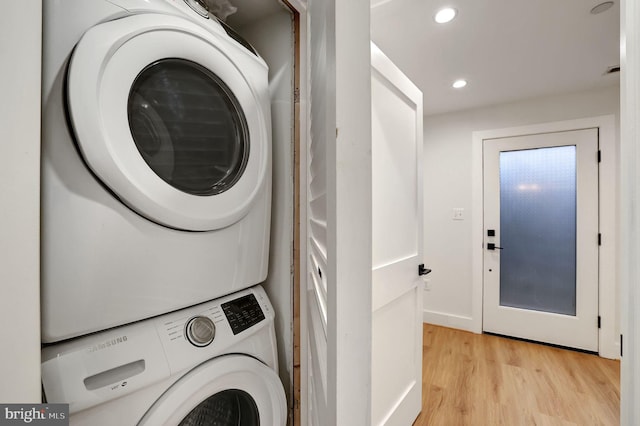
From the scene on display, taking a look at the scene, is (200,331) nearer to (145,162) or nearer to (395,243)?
(145,162)

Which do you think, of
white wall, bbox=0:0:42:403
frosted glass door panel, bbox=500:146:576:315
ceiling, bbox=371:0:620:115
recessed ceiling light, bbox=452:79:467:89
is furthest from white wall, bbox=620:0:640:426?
frosted glass door panel, bbox=500:146:576:315

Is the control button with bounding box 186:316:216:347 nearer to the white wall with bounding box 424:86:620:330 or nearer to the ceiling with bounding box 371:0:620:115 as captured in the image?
the ceiling with bounding box 371:0:620:115

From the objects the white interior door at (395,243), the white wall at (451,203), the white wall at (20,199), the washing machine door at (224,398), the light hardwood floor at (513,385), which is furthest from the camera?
the white wall at (451,203)

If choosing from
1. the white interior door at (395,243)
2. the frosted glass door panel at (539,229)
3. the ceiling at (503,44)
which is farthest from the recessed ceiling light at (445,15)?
the frosted glass door panel at (539,229)

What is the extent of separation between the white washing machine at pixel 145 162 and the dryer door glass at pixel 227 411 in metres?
0.31

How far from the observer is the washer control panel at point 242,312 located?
82 centimetres

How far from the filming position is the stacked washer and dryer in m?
0.53

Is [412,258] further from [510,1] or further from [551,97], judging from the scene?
[551,97]

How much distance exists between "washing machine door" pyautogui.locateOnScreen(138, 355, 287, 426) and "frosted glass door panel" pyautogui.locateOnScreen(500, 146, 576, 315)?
261 centimetres

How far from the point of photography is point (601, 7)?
1.35m

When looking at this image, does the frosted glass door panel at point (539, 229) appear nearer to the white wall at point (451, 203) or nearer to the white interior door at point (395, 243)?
the white wall at point (451, 203)

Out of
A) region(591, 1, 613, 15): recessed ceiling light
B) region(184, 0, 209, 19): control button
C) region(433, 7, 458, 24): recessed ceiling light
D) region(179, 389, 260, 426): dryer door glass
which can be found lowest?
region(179, 389, 260, 426): dryer door glass

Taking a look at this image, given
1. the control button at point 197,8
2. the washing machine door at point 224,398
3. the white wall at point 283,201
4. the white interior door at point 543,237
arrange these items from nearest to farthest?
1. the washing machine door at point 224,398
2. the control button at point 197,8
3. the white wall at point 283,201
4. the white interior door at point 543,237

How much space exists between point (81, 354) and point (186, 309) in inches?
9.1
